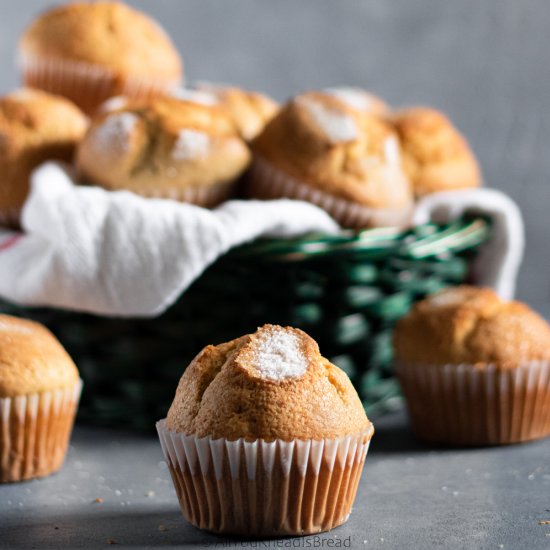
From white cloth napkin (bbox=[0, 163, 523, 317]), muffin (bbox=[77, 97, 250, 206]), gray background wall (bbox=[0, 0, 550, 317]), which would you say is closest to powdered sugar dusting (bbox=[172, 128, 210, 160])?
muffin (bbox=[77, 97, 250, 206])

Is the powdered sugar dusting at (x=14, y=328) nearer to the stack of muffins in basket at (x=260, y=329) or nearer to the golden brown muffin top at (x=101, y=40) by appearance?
the stack of muffins in basket at (x=260, y=329)

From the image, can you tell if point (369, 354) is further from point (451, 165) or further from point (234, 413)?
point (234, 413)

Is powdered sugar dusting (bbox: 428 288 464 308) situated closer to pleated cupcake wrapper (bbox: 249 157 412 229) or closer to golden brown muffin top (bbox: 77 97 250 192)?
pleated cupcake wrapper (bbox: 249 157 412 229)

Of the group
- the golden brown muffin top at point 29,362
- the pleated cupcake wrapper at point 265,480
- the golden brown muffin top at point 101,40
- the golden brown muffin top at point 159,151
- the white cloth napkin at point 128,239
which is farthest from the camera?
the golden brown muffin top at point 101,40

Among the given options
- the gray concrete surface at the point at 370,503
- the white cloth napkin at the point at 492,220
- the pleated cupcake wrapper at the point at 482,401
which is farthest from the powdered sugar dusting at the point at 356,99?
the gray concrete surface at the point at 370,503

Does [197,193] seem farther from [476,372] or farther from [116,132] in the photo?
[476,372]

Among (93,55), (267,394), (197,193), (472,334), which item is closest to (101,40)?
(93,55)

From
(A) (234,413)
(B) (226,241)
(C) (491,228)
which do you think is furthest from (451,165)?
(A) (234,413)
